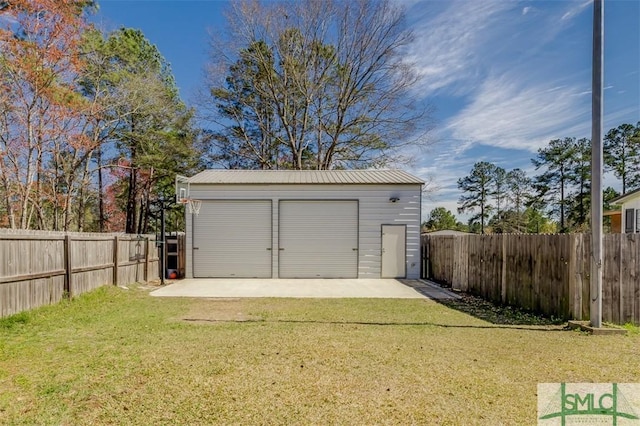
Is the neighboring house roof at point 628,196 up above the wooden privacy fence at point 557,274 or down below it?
above

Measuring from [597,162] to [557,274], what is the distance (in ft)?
6.50

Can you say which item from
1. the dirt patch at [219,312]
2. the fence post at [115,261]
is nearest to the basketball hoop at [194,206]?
the fence post at [115,261]

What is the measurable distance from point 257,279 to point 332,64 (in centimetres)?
1332

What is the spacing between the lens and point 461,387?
3.25m

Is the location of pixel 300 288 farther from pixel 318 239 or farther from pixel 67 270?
pixel 67 270

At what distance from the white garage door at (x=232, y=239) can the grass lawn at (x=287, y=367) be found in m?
5.96

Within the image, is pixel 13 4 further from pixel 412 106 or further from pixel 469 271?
pixel 412 106

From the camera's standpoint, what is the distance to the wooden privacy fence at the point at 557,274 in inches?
219

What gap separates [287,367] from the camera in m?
3.77

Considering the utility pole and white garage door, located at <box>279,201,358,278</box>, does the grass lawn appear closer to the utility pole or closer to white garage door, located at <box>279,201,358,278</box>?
the utility pole

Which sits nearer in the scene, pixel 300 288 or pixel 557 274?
pixel 557 274

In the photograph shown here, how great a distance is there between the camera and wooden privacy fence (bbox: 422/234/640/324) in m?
5.57

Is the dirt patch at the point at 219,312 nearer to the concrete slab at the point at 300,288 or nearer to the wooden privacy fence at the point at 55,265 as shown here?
the concrete slab at the point at 300,288

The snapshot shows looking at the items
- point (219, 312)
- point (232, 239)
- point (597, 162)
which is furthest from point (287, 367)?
point (232, 239)
